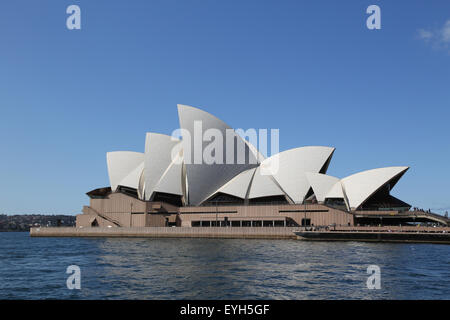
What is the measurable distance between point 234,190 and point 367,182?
78.2 feet

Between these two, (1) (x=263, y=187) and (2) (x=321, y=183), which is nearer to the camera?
(2) (x=321, y=183)

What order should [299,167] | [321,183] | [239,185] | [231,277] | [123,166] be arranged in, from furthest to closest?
[123,166], [239,185], [299,167], [321,183], [231,277]

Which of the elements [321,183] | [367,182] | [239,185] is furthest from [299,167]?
[367,182]

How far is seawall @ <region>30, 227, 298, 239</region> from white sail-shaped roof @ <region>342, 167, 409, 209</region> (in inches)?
503

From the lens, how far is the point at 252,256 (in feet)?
112

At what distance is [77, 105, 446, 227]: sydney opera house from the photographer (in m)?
64.1

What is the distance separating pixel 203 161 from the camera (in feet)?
231

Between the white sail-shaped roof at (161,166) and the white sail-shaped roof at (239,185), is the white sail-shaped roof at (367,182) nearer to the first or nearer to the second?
the white sail-shaped roof at (239,185)

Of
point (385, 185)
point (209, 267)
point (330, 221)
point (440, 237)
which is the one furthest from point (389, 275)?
point (385, 185)

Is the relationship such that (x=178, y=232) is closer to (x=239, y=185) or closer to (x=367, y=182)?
(x=239, y=185)

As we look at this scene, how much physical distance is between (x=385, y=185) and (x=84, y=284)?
183 feet

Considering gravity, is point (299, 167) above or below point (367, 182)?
above

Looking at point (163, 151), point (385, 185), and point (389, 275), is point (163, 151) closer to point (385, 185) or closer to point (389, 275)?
point (385, 185)

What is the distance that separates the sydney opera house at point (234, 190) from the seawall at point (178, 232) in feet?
8.93
